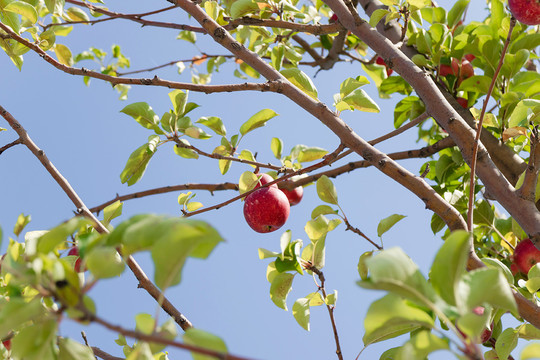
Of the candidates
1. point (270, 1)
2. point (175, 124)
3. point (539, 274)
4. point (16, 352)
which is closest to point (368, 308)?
point (16, 352)

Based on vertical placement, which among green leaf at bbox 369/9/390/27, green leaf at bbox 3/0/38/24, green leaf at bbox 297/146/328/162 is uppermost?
green leaf at bbox 369/9/390/27

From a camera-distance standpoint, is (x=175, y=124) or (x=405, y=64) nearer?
(x=405, y=64)

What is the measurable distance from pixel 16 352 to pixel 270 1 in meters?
1.26

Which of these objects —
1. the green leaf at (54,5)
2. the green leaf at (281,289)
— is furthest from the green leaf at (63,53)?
the green leaf at (281,289)

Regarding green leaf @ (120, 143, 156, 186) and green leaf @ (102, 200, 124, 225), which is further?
green leaf @ (120, 143, 156, 186)

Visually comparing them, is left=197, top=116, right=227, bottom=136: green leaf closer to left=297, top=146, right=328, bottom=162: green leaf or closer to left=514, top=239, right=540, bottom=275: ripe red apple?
left=297, top=146, right=328, bottom=162: green leaf

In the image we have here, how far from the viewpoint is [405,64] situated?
1.21 metres

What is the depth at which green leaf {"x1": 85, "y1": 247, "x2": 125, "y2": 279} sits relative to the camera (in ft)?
1.46

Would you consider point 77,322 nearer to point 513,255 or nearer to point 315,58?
point 513,255

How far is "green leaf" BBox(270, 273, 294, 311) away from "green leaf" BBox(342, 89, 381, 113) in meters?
0.44

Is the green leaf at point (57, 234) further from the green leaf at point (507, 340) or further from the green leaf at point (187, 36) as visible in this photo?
the green leaf at point (187, 36)

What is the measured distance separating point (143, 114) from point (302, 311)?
0.70 metres

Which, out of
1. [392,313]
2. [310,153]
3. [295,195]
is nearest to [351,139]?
[310,153]

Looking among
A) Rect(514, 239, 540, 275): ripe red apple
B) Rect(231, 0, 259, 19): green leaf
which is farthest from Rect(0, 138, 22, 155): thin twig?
Rect(514, 239, 540, 275): ripe red apple
